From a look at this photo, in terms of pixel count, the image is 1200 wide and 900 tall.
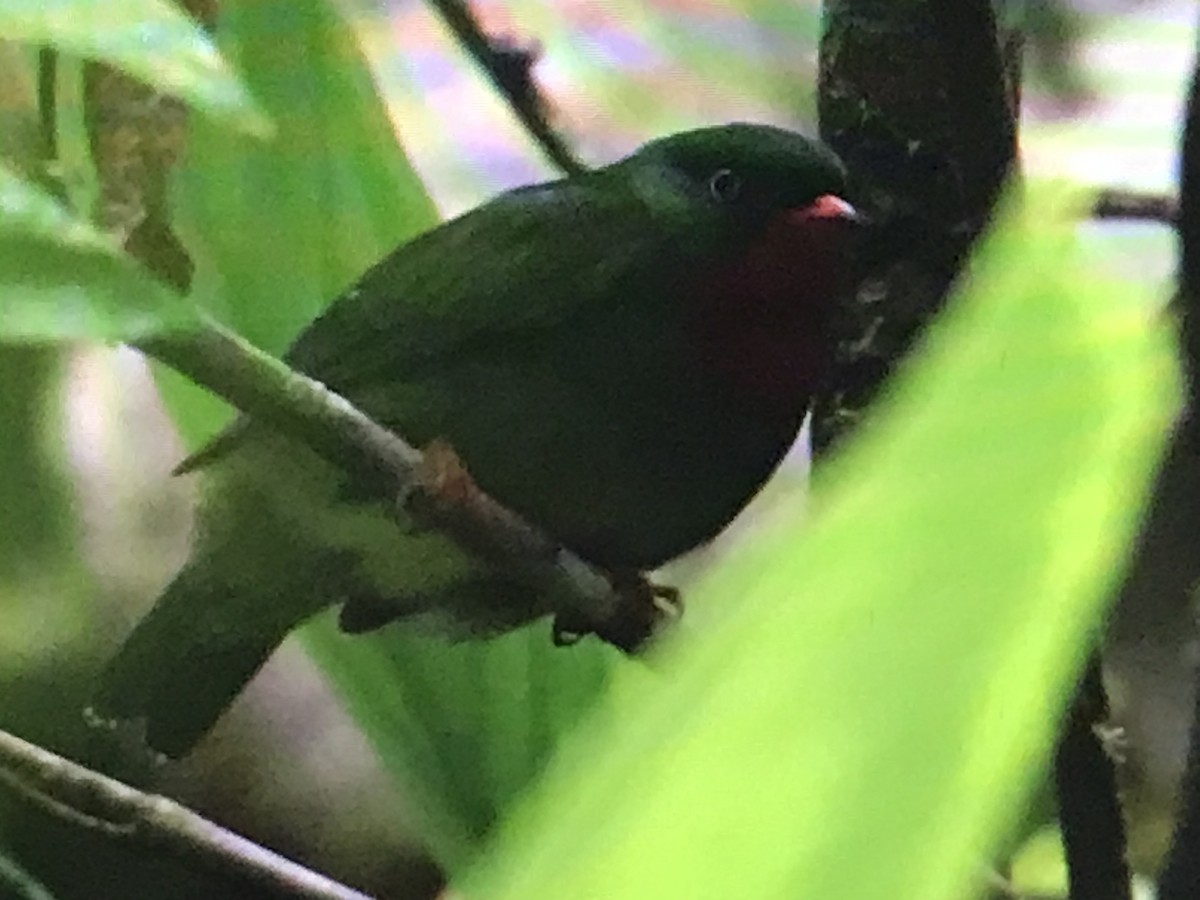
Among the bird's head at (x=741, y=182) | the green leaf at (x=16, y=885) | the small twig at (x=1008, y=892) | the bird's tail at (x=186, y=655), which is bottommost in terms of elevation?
the small twig at (x=1008, y=892)

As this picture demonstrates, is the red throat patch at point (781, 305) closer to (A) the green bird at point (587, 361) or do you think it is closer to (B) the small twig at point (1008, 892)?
(A) the green bird at point (587, 361)

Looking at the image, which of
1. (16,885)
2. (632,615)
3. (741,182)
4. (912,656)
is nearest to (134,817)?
(16,885)

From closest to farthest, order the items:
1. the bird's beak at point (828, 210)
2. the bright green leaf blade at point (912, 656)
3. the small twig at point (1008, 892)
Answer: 1. the bright green leaf blade at point (912, 656)
2. the small twig at point (1008, 892)
3. the bird's beak at point (828, 210)

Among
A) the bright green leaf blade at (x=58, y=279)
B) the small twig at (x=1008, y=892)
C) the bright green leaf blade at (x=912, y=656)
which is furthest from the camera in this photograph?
the small twig at (x=1008, y=892)

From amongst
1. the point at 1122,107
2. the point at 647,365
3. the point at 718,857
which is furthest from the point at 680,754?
the point at 1122,107

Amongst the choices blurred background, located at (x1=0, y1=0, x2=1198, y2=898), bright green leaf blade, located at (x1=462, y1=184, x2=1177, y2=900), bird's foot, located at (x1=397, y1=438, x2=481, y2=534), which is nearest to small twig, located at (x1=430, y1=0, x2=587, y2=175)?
blurred background, located at (x1=0, y1=0, x2=1198, y2=898)

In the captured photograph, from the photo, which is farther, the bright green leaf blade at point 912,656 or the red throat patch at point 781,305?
the red throat patch at point 781,305

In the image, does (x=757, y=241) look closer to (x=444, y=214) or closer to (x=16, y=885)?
(x=444, y=214)

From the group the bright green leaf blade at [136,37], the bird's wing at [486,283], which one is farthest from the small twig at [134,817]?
the bright green leaf blade at [136,37]
